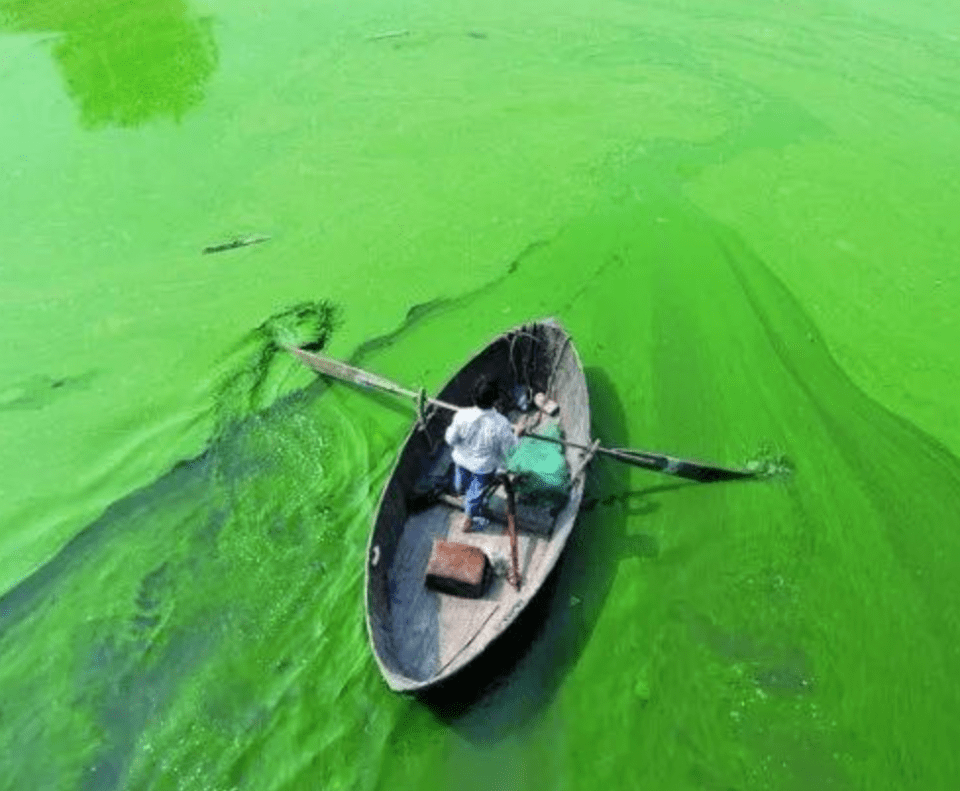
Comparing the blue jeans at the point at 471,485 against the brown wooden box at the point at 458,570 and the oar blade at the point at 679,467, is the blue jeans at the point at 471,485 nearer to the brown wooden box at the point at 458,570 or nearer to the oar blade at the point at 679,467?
the brown wooden box at the point at 458,570

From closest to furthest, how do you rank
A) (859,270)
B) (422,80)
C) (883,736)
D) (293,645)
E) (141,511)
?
(883,736), (293,645), (141,511), (859,270), (422,80)

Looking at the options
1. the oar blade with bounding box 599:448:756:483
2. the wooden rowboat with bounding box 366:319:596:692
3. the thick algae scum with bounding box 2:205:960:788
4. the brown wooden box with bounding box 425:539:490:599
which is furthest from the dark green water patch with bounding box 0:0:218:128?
the brown wooden box with bounding box 425:539:490:599

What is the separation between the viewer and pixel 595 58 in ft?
30.5

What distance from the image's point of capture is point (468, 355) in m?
5.94

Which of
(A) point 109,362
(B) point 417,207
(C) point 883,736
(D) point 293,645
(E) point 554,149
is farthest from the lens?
(E) point 554,149

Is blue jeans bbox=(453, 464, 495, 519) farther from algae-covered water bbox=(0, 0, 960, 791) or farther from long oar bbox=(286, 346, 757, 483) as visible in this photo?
algae-covered water bbox=(0, 0, 960, 791)

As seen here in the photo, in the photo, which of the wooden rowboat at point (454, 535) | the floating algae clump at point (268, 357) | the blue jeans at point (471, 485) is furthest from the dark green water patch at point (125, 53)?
the blue jeans at point (471, 485)

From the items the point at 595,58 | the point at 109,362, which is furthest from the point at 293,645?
the point at 595,58

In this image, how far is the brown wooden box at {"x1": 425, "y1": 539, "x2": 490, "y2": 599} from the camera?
4.32 meters

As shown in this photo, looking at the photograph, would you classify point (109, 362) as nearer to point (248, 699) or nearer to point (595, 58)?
point (248, 699)

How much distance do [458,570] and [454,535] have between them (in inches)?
17.2

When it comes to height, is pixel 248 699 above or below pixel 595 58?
below

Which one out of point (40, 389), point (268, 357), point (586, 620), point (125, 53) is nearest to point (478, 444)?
point (586, 620)

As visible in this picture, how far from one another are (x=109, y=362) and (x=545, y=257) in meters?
3.04
